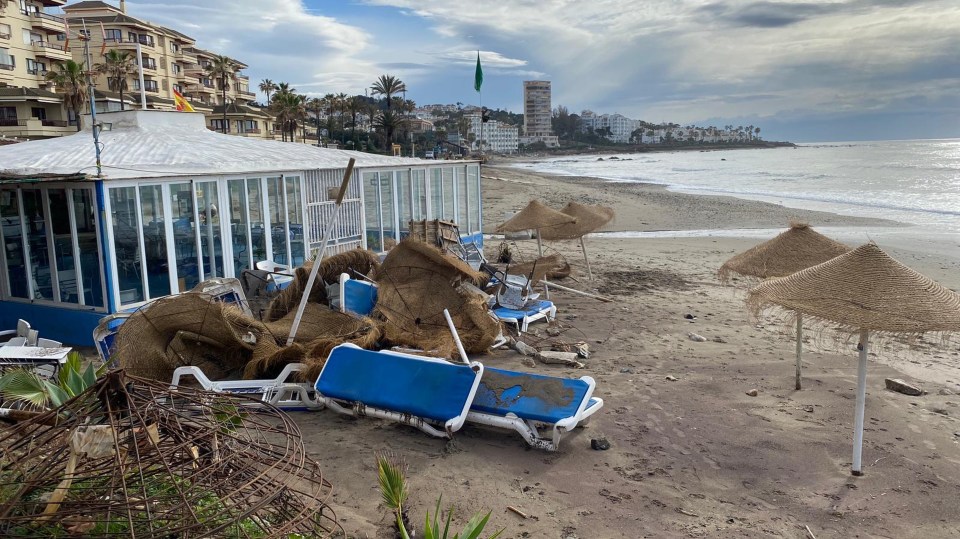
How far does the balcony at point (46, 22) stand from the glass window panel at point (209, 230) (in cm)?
4951

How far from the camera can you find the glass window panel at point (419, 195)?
15148mm

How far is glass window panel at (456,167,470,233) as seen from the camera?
1688 cm

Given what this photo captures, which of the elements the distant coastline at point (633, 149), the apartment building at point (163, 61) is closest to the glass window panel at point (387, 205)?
the apartment building at point (163, 61)

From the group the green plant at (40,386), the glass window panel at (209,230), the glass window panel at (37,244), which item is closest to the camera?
the green plant at (40,386)

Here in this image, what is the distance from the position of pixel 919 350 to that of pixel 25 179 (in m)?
12.0

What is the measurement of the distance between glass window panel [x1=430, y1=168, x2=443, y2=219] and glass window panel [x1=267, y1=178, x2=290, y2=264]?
15.3 feet

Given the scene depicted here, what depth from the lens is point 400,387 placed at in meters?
6.53

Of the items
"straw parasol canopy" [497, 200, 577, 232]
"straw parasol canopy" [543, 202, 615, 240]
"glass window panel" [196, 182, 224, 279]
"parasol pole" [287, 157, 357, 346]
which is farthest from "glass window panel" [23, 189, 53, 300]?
"straw parasol canopy" [543, 202, 615, 240]

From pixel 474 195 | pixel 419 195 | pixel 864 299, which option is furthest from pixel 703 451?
pixel 474 195

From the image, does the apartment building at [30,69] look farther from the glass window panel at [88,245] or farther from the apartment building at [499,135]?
the apartment building at [499,135]

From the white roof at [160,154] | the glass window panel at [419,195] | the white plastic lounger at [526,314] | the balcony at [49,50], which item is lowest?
the white plastic lounger at [526,314]

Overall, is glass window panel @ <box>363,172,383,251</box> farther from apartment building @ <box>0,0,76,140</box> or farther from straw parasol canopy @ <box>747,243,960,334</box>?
apartment building @ <box>0,0,76,140</box>

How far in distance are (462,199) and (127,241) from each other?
9.22 m

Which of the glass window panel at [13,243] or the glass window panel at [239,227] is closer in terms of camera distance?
the glass window panel at [13,243]
